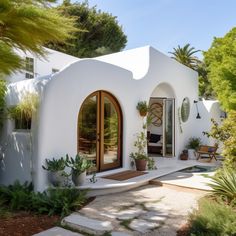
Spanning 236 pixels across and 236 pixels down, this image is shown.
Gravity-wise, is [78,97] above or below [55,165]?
above

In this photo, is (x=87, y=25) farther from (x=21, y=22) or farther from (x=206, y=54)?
(x=21, y=22)

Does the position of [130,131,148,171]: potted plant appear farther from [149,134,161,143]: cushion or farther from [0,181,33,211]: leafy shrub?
[149,134,161,143]: cushion

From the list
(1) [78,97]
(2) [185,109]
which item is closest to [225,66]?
(2) [185,109]

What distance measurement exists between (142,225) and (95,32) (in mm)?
28741

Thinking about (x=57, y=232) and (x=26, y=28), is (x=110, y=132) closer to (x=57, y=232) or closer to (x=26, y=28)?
(x=57, y=232)

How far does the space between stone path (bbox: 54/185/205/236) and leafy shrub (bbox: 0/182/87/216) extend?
0.34 m

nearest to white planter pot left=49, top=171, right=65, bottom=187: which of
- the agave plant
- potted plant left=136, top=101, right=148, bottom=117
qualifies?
the agave plant

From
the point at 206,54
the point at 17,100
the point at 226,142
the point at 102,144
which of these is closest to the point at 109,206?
the point at 102,144

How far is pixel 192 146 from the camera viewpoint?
1562 cm

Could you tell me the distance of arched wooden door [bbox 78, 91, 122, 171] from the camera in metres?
9.71

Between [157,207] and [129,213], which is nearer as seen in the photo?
[129,213]

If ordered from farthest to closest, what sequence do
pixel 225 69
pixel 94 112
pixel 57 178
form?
pixel 225 69 → pixel 94 112 → pixel 57 178

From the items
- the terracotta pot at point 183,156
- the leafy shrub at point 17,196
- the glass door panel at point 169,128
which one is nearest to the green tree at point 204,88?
the glass door panel at point 169,128

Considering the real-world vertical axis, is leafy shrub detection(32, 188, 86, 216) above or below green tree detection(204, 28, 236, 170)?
below
